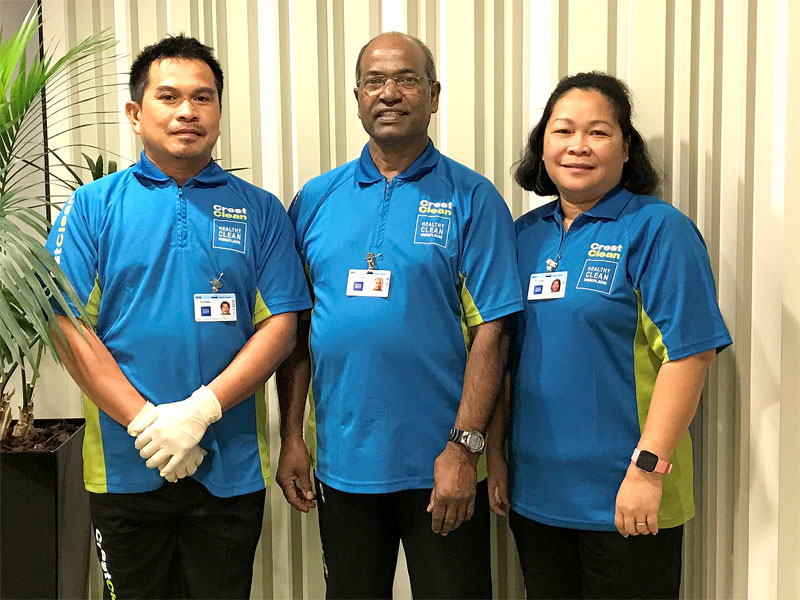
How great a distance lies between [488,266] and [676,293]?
0.44 meters

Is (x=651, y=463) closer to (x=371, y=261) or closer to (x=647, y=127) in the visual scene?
(x=371, y=261)

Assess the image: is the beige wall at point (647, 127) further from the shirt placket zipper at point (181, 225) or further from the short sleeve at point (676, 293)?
the shirt placket zipper at point (181, 225)

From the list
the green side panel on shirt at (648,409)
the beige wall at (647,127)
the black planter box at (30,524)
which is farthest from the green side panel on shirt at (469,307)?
the black planter box at (30,524)

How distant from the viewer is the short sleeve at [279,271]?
1.85 meters

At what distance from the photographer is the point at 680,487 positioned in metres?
1.78

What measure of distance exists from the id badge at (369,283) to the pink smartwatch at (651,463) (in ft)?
2.32

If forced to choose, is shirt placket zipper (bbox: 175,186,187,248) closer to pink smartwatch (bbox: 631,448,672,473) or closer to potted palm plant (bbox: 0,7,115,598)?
potted palm plant (bbox: 0,7,115,598)

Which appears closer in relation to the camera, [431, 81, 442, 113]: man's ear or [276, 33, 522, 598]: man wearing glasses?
[276, 33, 522, 598]: man wearing glasses

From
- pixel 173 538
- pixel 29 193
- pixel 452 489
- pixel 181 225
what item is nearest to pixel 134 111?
pixel 181 225

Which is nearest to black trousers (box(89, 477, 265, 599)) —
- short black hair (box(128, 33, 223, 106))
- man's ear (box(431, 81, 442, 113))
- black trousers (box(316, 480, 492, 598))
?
black trousers (box(316, 480, 492, 598))

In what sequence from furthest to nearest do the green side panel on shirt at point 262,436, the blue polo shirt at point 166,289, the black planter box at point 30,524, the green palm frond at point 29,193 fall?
the black planter box at point 30,524 < the green side panel on shirt at point 262,436 < the blue polo shirt at point 166,289 < the green palm frond at point 29,193

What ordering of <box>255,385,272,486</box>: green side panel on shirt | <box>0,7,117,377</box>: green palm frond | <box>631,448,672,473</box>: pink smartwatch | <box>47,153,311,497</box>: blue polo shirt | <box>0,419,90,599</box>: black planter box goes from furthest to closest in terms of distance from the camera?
1. <box>0,419,90,599</box>: black planter box
2. <box>255,385,272,486</box>: green side panel on shirt
3. <box>47,153,311,497</box>: blue polo shirt
4. <box>631,448,672,473</box>: pink smartwatch
5. <box>0,7,117,377</box>: green palm frond

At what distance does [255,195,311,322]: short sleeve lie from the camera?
185cm

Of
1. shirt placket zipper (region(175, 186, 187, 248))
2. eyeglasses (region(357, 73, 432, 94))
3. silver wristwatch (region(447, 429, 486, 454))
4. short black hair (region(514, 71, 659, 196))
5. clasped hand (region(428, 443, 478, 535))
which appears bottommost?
clasped hand (region(428, 443, 478, 535))
